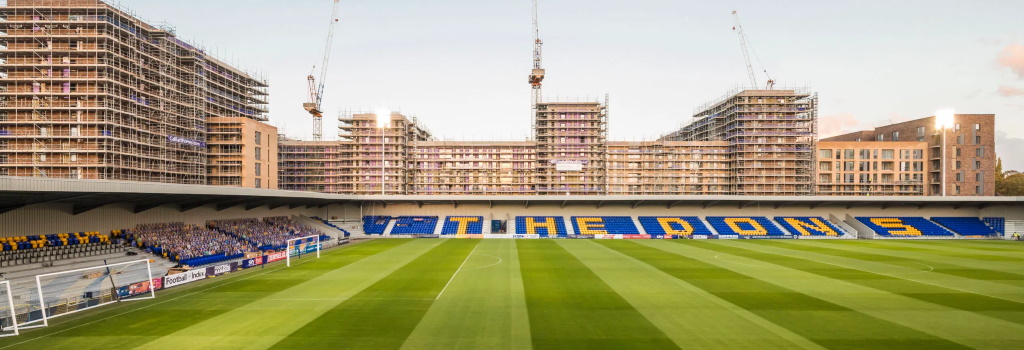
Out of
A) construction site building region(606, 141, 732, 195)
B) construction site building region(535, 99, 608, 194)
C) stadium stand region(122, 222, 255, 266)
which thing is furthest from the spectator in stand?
construction site building region(606, 141, 732, 195)

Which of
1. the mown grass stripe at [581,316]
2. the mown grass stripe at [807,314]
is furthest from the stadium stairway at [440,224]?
the mown grass stripe at [807,314]

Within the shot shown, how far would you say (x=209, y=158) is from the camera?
7075 centimetres

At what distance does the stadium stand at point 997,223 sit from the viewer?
62906 millimetres

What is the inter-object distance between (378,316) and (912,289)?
29.0 metres

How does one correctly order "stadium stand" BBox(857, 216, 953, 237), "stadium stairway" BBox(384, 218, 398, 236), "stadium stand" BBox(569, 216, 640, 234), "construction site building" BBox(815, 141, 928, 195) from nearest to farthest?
"stadium stand" BBox(857, 216, 953, 237), "stadium stand" BBox(569, 216, 640, 234), "stadium stairway" BBox(384, 218, 398, 236), "construction site building" BBox(815, 141, 928, 195)

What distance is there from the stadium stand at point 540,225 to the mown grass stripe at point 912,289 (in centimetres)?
2826

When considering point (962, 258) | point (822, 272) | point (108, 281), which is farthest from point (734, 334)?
point (962, 258)

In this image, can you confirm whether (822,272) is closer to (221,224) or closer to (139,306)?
(139,306)

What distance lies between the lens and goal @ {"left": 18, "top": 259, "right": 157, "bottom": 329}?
20234 mm

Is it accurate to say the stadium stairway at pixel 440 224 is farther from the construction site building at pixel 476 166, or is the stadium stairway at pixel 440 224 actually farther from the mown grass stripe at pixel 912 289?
the mown grass stripe at pixel 912 289

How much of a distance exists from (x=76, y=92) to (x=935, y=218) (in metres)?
115

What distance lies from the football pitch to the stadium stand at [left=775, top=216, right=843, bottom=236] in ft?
79.9

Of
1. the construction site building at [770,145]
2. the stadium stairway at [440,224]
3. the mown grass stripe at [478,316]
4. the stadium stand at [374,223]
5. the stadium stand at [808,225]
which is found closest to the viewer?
the mown grass stripe at [478,316]

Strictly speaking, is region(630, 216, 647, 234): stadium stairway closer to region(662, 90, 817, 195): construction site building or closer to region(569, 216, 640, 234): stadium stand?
region(569, 216, 640, 234): stadium stand
